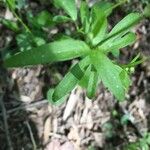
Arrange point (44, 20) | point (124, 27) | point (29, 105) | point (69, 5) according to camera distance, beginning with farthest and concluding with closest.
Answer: point (29, 105) → point (44, 20) → point (69, 5) → point (124, 27)

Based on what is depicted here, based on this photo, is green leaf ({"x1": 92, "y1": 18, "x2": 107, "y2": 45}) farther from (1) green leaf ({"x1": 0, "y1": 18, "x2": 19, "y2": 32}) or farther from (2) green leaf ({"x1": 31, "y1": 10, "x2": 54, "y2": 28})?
(1) green leaf ({"x1": 0, "y1": 18, "x2": 19, "y2": 32})

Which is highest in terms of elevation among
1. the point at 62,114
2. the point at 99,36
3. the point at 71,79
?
the point at 99,36

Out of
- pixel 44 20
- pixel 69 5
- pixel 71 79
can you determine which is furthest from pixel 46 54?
pixel 44 20

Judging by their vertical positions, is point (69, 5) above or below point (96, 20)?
above

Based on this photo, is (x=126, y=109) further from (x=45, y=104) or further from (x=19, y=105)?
(x=19, y=105)

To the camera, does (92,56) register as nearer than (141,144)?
Yes

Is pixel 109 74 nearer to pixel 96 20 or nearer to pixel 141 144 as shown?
pixel 96 20

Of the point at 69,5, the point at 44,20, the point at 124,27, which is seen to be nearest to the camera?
the point at 124,27
